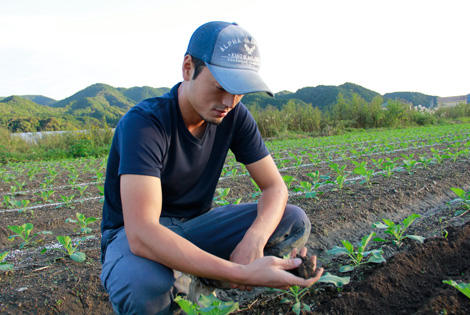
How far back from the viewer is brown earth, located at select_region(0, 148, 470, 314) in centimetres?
162

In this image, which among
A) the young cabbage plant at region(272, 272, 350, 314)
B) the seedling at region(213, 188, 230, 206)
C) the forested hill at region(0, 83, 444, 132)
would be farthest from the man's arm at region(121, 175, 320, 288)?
the forested hill at region(0, 83, 444, 132)

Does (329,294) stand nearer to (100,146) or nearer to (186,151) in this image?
(186,151)

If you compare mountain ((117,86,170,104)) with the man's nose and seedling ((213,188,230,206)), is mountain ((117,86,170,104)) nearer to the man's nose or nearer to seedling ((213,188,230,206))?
seedling ((213,188,230,206))

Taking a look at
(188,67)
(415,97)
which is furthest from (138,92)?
(188,67)

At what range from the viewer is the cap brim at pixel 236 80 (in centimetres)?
142

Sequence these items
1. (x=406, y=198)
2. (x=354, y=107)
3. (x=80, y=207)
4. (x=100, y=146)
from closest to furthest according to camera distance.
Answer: (x=406, y=198) < (x=80, y=207) < (x=100, y=146) < (x=354, y=107)

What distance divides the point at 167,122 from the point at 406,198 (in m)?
2.96

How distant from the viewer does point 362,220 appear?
310 centimetres

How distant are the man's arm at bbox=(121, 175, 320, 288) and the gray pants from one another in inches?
4.7

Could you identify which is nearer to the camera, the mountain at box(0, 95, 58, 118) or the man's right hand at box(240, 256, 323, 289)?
the man's right hand at box(240, 256, 323, 289)

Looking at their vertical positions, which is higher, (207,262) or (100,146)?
(207,262)

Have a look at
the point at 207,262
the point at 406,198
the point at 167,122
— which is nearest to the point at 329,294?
the point at 207,262

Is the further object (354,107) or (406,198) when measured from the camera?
(354,107)

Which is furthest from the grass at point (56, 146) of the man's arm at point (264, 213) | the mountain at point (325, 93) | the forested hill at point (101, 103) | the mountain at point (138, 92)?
the mountain at point (138, 92)
